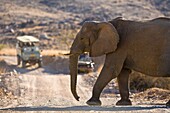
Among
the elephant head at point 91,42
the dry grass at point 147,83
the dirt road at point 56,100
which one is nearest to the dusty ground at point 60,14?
the dirt road at point 56,100

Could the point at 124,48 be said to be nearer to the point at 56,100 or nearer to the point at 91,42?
the point at 91,42

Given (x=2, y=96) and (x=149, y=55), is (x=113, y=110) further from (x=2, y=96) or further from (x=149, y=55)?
(x=2, y=96)

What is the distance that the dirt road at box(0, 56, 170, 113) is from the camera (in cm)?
1485

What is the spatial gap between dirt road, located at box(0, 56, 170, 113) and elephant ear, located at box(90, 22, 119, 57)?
1.79m

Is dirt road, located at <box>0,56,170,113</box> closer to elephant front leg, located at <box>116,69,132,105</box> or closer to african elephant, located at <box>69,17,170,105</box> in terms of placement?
elephant front leg, located at <box>116,69,132,105</box>

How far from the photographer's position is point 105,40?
17.5 metres

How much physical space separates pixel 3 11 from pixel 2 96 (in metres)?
88.2

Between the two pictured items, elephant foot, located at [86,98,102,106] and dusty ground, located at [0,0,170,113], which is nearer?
elephant foot, located at [86,98,102,106]

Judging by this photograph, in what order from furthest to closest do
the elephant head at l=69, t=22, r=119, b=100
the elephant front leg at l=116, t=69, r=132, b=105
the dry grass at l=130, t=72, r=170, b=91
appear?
the dry grass at l=130, t=72, r=170, b=91 → the elephant front leg at l=116, t=69, r=132, b=105 → the elephant head at l=69, t=22, r=119, b=100

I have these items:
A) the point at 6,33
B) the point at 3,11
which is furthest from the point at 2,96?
the point at 3,11

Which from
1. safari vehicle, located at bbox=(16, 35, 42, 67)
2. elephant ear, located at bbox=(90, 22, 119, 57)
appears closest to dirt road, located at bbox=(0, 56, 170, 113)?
elephant ear, located at bbox=(90, 22, 119, 57)

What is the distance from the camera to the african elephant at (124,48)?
1664cm

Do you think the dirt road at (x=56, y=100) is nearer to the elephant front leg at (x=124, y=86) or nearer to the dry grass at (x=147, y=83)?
the elephant front leg at (x=124, y=86)

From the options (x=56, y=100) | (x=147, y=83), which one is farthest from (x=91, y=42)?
(x=147, y=83)
